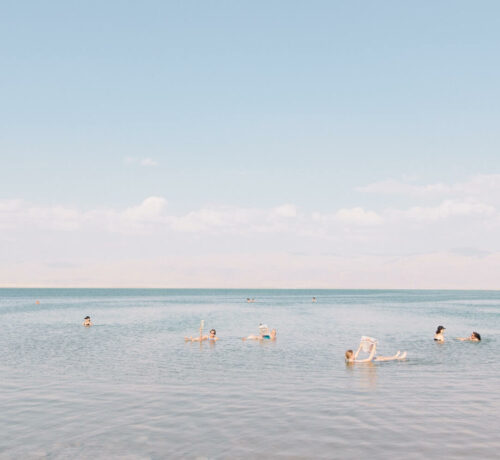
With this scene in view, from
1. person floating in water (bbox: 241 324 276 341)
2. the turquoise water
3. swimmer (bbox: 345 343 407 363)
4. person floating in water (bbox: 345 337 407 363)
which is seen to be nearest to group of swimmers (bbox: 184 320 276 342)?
person floating in water (bbox: 241 324 276 341)

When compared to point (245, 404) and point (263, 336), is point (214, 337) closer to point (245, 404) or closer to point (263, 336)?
point (263, 336)

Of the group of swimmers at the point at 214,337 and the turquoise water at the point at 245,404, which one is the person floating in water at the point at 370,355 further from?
the group of swimmers at the point at 214,337

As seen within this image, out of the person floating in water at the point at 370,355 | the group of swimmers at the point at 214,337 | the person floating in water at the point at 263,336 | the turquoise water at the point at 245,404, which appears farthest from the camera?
the person floating in water at the point at 263,336

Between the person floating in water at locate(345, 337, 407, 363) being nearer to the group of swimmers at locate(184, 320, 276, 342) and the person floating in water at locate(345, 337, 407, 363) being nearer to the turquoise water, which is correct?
the turquoise water

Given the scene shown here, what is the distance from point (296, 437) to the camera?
55.8 ft

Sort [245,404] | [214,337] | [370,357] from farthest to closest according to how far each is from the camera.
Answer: [214,337]
[370,357]
[245,404]

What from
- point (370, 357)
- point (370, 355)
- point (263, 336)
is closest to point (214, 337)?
point (263, 336)

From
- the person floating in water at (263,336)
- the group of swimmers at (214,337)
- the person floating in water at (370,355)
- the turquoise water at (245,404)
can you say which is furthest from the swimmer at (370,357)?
the group of swimmers at (214,337)

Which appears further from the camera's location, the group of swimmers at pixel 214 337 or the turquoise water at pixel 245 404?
the group of swimmers at pixel 214 337

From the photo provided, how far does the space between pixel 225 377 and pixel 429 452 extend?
49.2 ft

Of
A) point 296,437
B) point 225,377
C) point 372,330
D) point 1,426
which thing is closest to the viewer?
point 296,437

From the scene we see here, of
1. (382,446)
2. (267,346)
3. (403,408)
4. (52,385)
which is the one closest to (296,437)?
(382,446)

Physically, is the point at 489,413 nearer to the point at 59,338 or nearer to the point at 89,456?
the point at 89,456

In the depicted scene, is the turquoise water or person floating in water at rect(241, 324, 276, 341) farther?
person floating in water at rect(241, 324, 276, 341)
